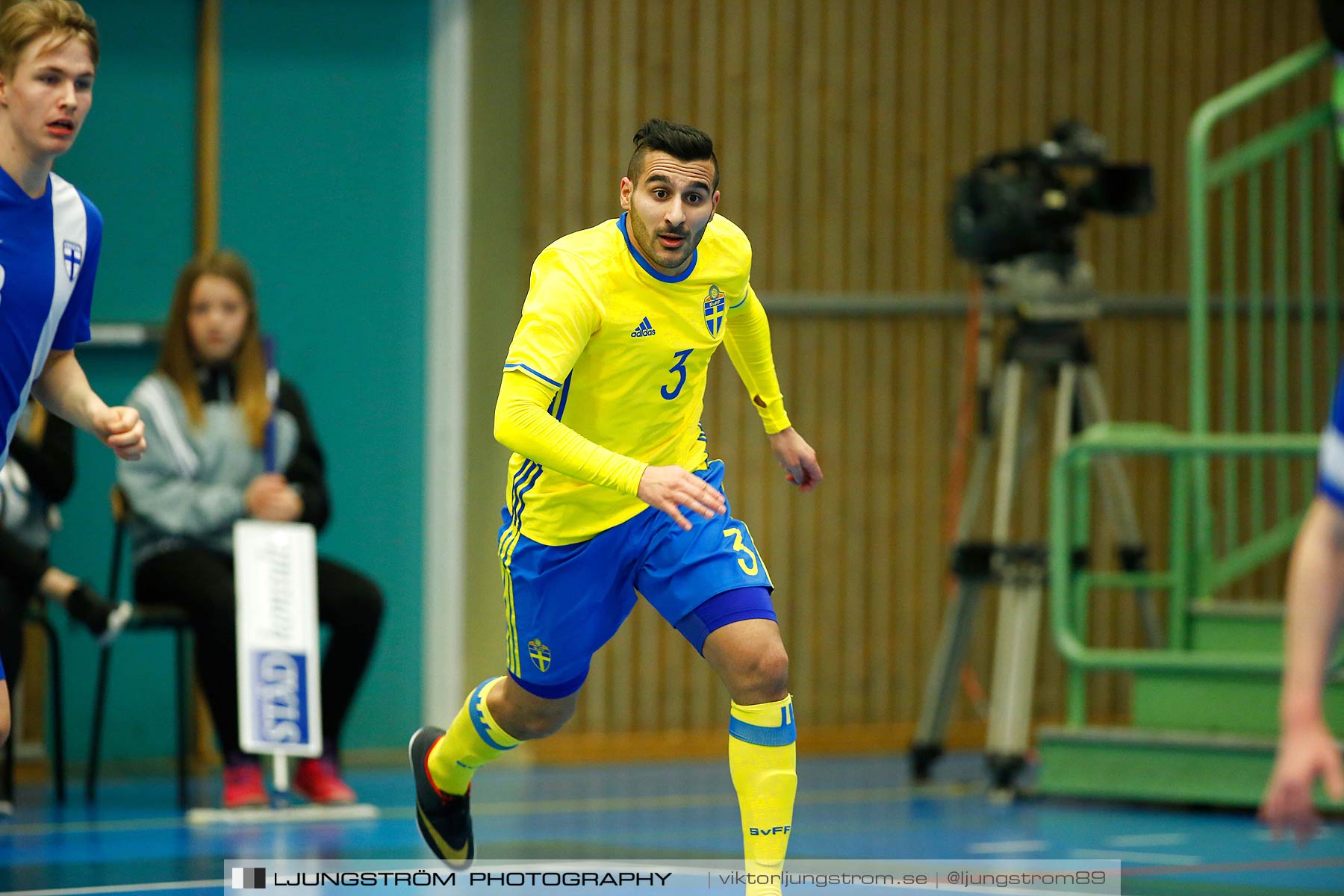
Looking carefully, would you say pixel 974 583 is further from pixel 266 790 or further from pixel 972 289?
pixel 266 790

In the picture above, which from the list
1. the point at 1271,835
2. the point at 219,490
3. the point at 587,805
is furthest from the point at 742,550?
the point at 219,490

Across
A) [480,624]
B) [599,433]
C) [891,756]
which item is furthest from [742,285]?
[891,756]

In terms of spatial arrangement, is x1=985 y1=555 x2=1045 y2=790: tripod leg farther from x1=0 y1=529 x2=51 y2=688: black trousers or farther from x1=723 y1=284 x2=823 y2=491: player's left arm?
x1=0 y1=529 x2=51 y2=688: black trousers

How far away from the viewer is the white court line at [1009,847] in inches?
208

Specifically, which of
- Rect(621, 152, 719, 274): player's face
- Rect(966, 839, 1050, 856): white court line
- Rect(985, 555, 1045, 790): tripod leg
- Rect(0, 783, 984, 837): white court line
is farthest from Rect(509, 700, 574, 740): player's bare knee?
Rect(985, 555, 1045, 790): tripod leg

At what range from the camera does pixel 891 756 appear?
27.0 feet

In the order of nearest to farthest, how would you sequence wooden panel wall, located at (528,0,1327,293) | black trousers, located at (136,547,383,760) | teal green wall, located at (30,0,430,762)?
black trousers, located at (136,547,383,760) < teal green wall, located at (30,0,430,762) < wooden panel wall, located at (528,0,1327,293)

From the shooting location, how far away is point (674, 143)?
396cm

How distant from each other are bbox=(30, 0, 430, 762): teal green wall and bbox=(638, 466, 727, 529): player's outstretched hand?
421 cm

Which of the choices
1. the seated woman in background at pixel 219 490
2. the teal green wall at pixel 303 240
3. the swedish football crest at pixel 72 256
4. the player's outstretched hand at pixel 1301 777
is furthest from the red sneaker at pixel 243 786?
the player's outstretched hand at pixel 1301 777

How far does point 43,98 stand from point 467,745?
183cm

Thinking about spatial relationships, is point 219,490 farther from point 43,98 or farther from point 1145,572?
point 1145,572

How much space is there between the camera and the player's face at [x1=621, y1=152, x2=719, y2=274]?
3.97 m

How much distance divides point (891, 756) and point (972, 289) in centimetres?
205
